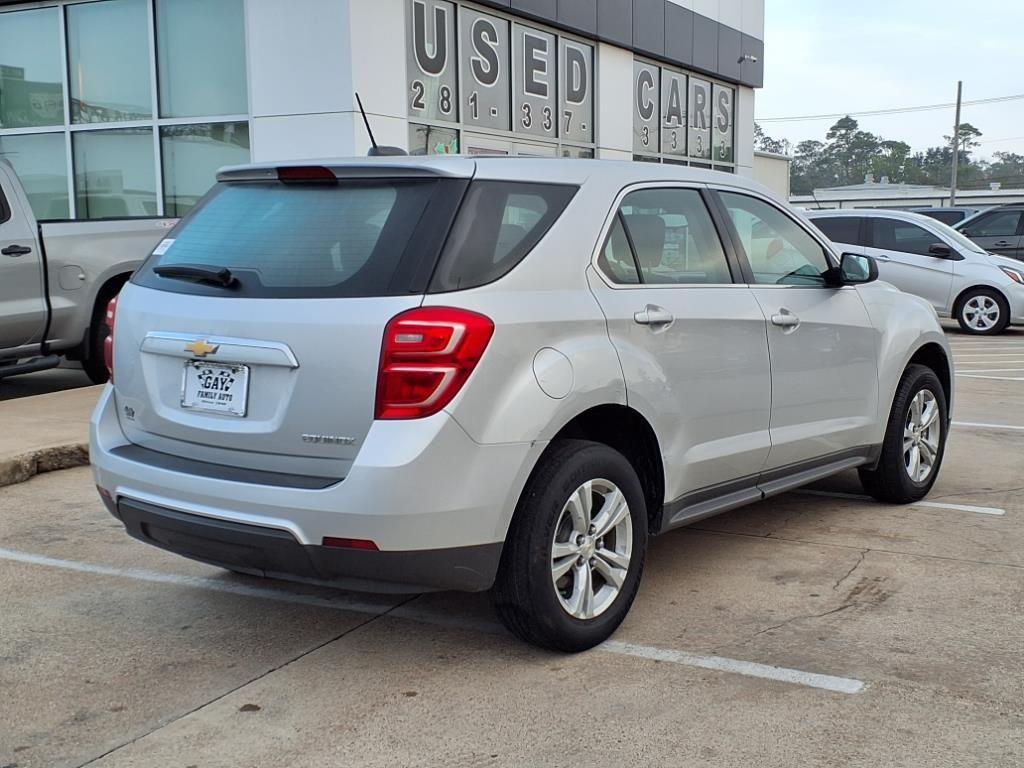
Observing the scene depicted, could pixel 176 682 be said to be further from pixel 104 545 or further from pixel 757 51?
pixel 757 51

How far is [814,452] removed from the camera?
17.3 feet

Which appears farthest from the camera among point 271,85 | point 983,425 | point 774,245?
point 271,85

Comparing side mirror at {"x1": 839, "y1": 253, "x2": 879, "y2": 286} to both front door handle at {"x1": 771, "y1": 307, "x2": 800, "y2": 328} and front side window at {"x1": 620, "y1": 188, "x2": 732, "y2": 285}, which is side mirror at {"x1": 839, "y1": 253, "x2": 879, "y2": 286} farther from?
front side window at {"x1": 620, "y1": 188, "x2": 732, "y2": 285}

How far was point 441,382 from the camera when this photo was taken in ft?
11.6

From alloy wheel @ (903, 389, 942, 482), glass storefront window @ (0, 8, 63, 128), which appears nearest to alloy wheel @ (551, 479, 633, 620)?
alloy wheel @ (903, 389, 942, 482)

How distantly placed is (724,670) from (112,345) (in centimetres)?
250

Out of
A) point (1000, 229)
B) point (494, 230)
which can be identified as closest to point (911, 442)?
point (494, 230)

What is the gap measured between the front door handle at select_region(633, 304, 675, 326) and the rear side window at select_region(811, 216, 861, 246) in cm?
1321

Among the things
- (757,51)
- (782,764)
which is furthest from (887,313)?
(757,51)

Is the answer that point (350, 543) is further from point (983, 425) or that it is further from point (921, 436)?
point (983, 425)

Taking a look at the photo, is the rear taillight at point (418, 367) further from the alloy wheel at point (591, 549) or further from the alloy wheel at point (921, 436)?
the alloy wheel at point (921, 436)

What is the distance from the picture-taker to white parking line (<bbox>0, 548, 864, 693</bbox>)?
3.80 m

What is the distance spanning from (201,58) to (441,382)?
1219cm

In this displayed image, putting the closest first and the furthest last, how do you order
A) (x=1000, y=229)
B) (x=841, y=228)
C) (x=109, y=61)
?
(x=109, y=61) < (x=841, y=228) < (x=1000, y=229)
